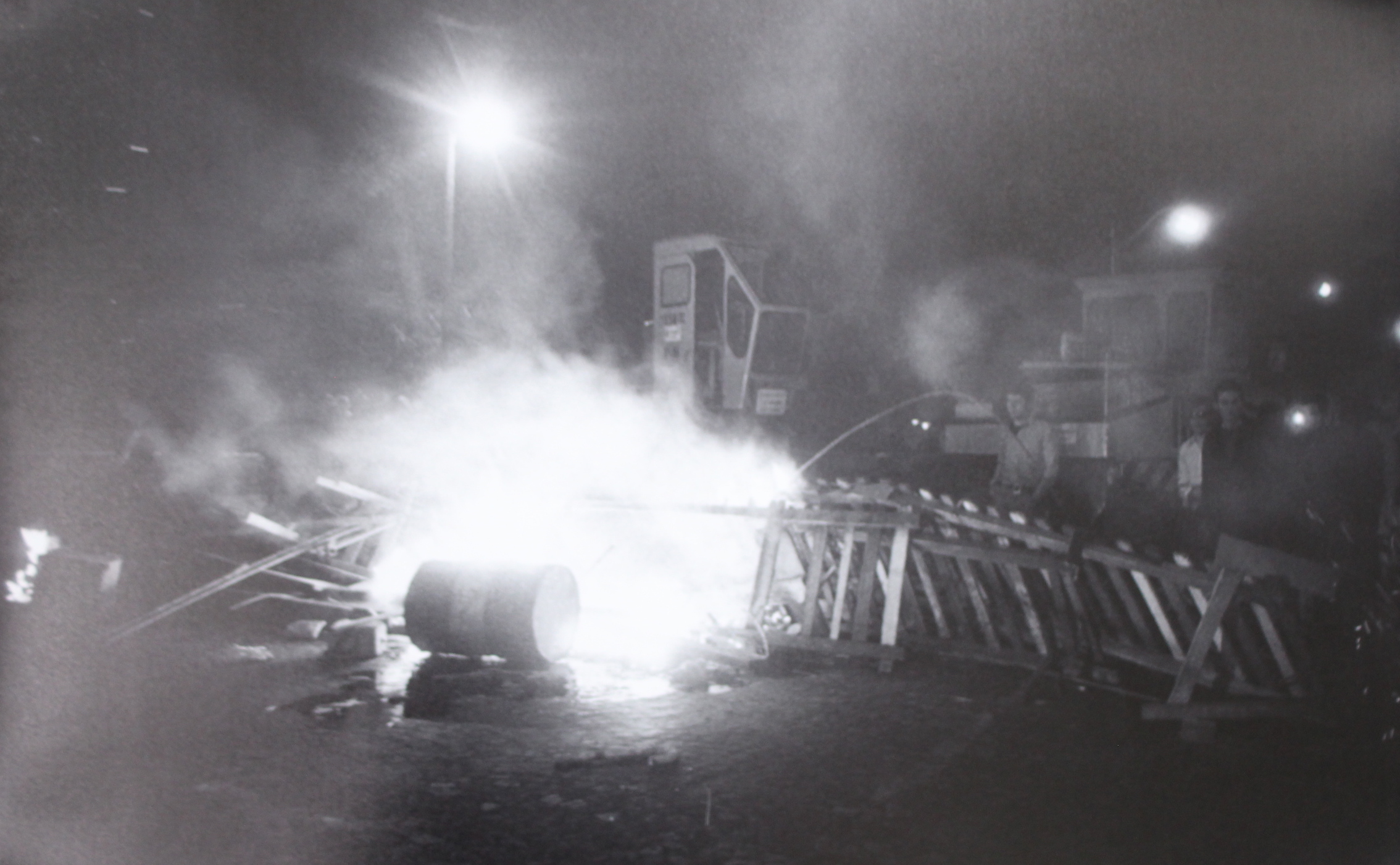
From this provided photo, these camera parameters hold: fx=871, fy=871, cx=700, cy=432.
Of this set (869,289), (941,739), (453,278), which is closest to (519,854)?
(941,739)

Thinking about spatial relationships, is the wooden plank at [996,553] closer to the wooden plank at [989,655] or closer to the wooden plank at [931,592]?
the wooden plank at [931,592]

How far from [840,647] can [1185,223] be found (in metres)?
18.2

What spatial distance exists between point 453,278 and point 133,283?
6799mm

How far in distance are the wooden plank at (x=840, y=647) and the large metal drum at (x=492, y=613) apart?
187 cm

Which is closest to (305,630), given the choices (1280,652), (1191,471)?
(1280,652)

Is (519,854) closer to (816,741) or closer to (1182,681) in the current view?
(816,741)

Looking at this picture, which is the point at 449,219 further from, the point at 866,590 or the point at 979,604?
the point at 979,604

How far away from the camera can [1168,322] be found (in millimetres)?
18906

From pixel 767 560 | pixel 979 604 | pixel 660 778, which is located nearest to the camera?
pixel 660 778

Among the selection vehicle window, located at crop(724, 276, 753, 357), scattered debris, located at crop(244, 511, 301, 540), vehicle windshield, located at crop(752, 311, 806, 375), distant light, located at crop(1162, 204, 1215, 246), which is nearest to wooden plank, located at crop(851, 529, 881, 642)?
scattered debris, located at crop(244, 511, 301, 540)

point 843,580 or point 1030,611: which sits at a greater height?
point 843,580

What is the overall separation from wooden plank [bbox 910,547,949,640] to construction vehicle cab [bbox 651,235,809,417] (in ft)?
31.1

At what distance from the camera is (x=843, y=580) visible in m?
7.68

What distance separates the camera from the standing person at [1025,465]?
324 inches
